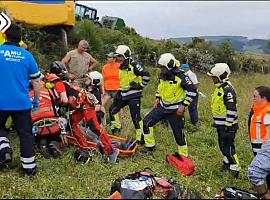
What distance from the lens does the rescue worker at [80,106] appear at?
6.77m

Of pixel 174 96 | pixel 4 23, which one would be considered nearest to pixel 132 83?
pixel 174 96

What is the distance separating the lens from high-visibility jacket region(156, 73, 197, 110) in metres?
7.20

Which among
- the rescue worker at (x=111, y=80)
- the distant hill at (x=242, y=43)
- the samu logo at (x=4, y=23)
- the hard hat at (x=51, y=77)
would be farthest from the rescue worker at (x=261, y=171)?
the distant hill at (x=242, y=43)

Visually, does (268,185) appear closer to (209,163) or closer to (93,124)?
(209,163)

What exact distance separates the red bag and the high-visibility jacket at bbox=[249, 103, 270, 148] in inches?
47.2

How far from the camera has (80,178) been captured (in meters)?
6.04

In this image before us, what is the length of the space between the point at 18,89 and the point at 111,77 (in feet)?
14.1

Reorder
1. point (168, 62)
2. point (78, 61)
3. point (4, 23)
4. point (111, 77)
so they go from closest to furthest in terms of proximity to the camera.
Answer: point (4, 23) → point (168, 62) → point (78, 61) → point (111, 77)

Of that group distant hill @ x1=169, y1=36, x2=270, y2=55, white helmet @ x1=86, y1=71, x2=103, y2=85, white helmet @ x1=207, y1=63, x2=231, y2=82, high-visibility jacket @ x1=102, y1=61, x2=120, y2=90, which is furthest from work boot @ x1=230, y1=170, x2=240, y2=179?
distant hill @ x1=169, y1=36, x2=270, y2=55

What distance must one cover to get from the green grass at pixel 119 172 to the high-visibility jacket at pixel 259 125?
905mm

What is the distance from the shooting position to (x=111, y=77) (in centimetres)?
1002

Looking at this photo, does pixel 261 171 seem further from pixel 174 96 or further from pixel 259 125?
pixel 174 96

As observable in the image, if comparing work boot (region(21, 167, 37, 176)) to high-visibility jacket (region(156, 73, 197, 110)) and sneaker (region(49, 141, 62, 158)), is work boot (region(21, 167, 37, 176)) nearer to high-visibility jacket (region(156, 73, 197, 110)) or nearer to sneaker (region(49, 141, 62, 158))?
sneaker (region(49, 141, 62, 158))

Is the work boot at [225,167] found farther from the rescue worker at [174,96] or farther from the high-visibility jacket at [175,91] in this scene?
the high-visibility jacket at [175,91]
